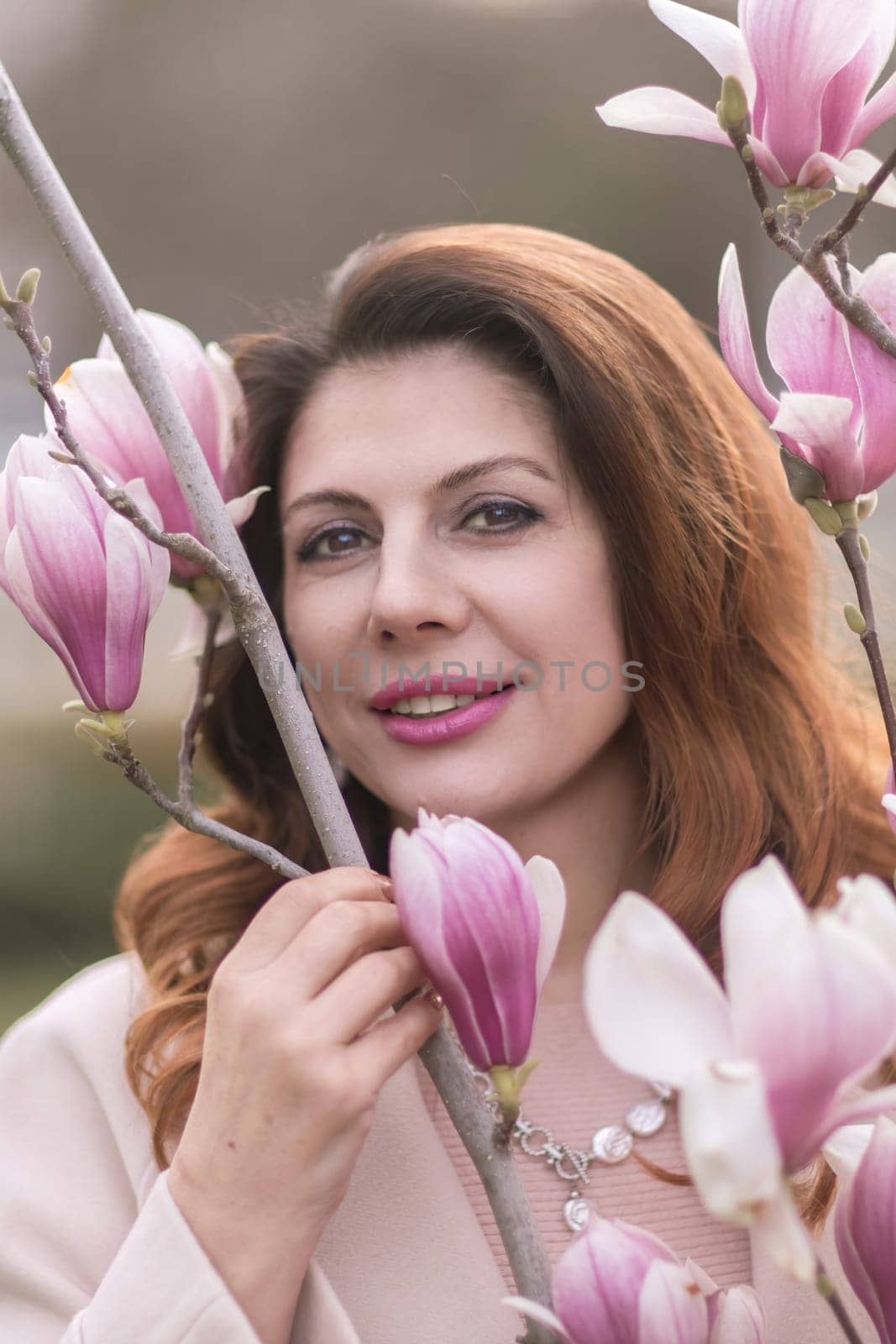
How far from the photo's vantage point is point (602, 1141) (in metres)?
1.01

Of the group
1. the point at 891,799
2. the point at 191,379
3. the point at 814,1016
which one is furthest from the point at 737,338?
the point at 191,379

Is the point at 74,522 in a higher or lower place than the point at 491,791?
higher

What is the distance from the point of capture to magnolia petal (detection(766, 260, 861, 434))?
1.68 feet

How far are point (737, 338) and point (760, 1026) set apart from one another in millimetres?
295

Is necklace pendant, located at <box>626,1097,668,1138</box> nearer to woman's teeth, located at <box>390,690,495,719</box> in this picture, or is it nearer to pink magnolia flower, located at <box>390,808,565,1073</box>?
woman's teeth, located at <box>390,690,495,719</box>

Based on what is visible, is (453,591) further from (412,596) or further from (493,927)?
(493,927)

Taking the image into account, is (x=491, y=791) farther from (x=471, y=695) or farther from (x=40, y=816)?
(x=40, y=816)

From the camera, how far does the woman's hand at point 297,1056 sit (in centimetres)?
52

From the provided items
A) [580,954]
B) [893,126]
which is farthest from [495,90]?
[580,954]

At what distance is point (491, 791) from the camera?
3.10ft

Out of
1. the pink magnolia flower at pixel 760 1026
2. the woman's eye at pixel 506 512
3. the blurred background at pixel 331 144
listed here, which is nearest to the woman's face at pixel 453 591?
the woman's eye at pixel 506 512

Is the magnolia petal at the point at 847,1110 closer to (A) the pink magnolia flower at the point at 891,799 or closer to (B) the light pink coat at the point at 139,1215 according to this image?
(A) the pink magnolia flower at the point at 891,799

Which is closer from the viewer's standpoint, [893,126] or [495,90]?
[893,126]

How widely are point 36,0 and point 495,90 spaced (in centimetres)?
167
